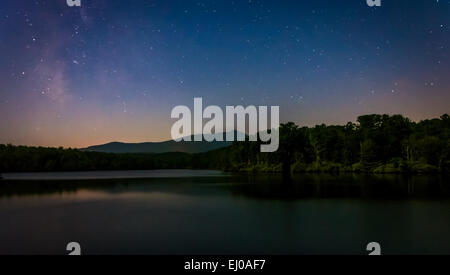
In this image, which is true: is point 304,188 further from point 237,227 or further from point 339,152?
point 339,152

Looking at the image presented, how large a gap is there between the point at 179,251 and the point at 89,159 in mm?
120142

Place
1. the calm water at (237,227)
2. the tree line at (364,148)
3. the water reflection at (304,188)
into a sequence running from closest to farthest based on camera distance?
the calm water at (237,227), the water reflection at (304,188), the tree line at (364,148)

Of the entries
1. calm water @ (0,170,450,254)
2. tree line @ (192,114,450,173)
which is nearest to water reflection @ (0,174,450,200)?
calm water @ (0,170,450,254)

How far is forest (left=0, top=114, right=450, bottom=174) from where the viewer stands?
192 ft

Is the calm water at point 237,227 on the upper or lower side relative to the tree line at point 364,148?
lower

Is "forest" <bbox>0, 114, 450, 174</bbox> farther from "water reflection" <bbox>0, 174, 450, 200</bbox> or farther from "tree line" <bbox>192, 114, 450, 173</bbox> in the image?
"water reflection" <bbox>0, 174, 450, 200</bbox>

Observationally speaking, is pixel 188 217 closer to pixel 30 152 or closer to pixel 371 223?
pixel 371 223

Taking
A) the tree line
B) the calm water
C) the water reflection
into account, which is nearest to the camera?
the calm water

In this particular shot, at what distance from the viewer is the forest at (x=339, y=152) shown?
192ft

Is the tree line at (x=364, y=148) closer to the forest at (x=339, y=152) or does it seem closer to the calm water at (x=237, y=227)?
the forest at (x=339, y=152)

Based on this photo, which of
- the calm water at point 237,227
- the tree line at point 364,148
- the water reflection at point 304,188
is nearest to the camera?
the calm water at point 237,227

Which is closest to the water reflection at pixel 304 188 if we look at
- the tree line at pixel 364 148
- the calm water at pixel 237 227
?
the calm water at pixel 237 227

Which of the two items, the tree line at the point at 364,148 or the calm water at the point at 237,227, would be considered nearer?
the calm water at the point at 237,227
